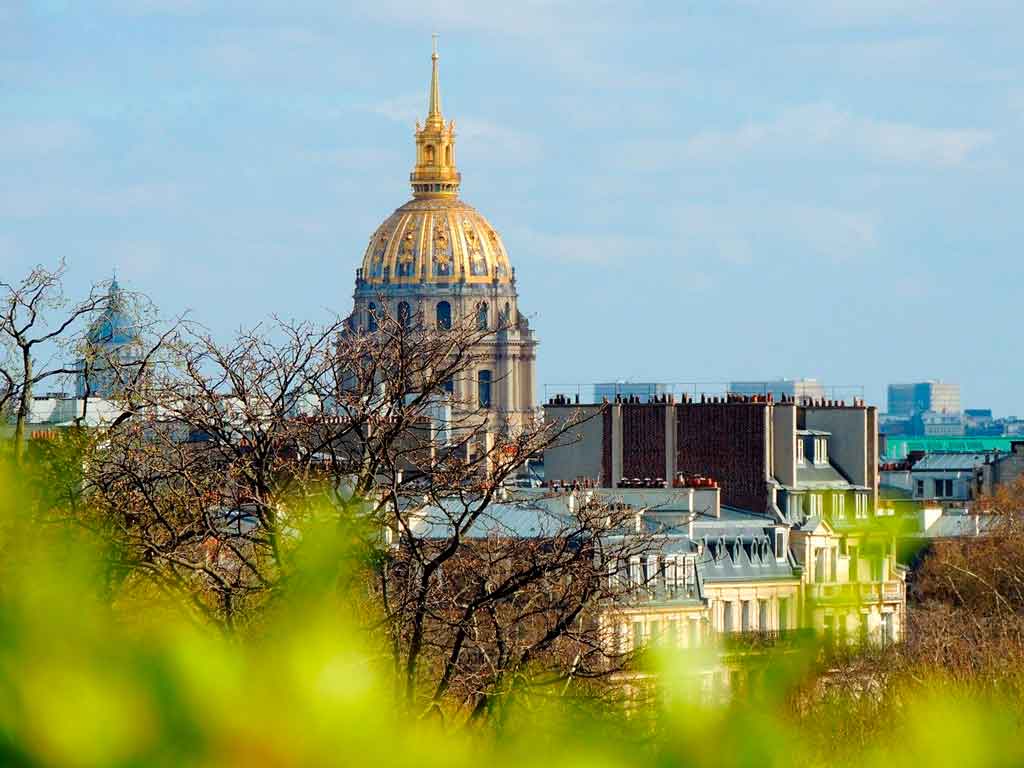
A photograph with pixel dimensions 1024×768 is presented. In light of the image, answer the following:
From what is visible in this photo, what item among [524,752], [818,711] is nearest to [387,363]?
[818,711]

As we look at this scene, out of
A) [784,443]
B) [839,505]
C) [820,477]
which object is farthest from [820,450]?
[839,505]

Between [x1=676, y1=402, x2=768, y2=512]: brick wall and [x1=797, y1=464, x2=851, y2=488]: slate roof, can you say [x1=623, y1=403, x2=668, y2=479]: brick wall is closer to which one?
[x1=676, y1=402, x2=768, y2=512]: brick wall

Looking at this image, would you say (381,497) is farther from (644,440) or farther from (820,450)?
(820,450)

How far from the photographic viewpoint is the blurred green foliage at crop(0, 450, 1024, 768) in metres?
2.11

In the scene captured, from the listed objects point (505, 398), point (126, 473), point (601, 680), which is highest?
point (505, 398)

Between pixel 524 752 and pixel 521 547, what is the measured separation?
32.5 ft

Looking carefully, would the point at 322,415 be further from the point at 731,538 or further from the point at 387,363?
the point at 731,538

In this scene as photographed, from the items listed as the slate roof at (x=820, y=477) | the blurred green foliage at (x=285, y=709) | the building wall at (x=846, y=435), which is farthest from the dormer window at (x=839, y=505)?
the blurred green foliage at (x=285, y=709)

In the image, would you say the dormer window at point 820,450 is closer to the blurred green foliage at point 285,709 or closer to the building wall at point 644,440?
the building wall at point 644,440

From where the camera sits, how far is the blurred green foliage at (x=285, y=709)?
82.9 inches

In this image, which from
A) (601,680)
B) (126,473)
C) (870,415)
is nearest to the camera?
(601,680)

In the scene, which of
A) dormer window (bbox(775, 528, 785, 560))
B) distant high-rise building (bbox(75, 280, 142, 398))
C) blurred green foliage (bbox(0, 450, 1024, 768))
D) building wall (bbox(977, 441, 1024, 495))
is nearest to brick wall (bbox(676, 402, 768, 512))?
dormer window (bbox(775, 528, 785, 560))

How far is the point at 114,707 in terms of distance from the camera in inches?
83.4

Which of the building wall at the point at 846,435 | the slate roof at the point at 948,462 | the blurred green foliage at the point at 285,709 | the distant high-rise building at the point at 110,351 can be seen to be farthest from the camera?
the slate roof at the point at 948,462
